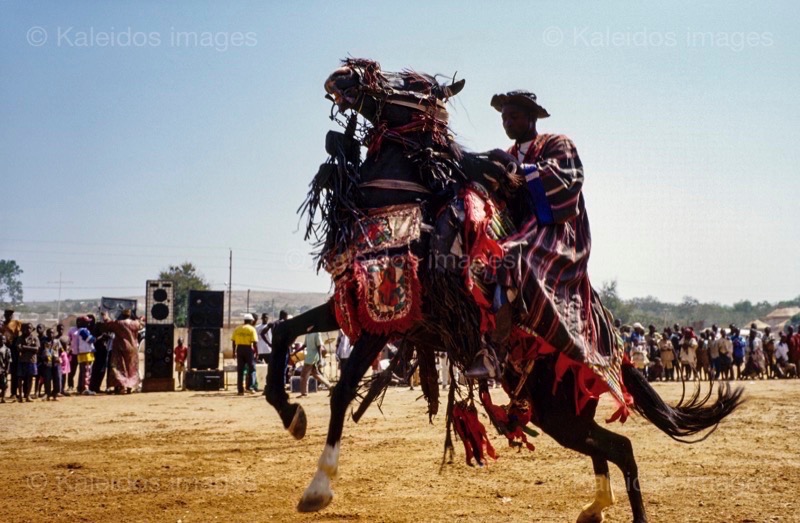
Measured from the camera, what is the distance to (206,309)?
20438mm

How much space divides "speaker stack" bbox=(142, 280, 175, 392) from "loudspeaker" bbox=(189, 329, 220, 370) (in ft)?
1.87

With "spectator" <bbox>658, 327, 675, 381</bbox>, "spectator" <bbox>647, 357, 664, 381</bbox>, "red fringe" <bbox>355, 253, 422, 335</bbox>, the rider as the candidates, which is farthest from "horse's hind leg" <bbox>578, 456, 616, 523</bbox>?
"spectator" <bbox>658, 327, 675, 381</bbox>

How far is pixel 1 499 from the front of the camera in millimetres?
6383

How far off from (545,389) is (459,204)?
1.52m

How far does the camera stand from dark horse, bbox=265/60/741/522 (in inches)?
189

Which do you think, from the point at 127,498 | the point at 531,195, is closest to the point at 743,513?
the point at 531,195

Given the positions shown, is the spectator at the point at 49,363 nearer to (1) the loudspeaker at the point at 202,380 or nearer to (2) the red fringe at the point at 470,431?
(1) the loudspeaker at the point at 202,380

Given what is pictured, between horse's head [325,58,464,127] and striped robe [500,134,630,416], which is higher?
horse's head [325,58,464,127]

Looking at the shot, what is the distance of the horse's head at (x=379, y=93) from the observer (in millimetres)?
5102

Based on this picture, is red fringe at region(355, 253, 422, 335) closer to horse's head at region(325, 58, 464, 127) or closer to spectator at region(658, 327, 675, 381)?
horse's head at region(325, 58, 464, 127)

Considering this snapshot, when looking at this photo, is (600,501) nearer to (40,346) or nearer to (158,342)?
(40,346)

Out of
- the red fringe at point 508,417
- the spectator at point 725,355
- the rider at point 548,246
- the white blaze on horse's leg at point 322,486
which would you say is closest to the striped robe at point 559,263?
the rider at point 548,246

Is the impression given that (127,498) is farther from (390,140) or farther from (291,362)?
(291,362)

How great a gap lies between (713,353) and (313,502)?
2293 centimetres
